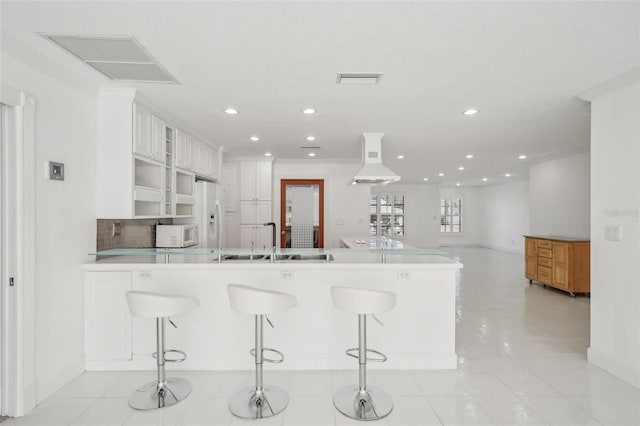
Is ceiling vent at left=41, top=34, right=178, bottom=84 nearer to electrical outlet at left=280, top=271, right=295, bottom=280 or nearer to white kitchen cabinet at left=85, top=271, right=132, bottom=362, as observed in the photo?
white kitchen cabinet at left=85, top=271, right=132, bottom=362

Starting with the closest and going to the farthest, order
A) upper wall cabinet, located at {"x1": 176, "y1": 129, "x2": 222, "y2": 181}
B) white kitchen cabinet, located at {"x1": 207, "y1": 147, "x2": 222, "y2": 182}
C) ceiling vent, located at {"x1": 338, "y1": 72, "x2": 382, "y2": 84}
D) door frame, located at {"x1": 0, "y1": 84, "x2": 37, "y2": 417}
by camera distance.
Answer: door frame, located at {"x1": 0, "y1": 84, "x2": 37, "y2": 417} → ceiling vent, located at {"x1": 338, "y1": 72, "x2": 382, "y2": 84} → upper wall cabinet, located at {"x1": 176, "y1": 129, "x2": 222, "y2": 181} → white kitchen cabinet, located at {"x1": 207, "y1": 147, "x2": 222, "y2": 182}

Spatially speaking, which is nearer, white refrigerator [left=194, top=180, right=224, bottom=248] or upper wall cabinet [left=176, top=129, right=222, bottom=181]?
upper wall cabinet [left=176, top=129, right=222, bottom=181]

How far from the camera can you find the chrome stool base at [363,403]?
92.5 inches

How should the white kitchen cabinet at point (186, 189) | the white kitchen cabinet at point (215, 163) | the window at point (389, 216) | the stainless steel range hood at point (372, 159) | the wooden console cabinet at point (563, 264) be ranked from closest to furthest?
the stainless steel range hood at point (372, 159) → the white kitchen cabinet at point (186, 189) → the white kitchen cabinet at point (215, 163) → the wooden console cabinet at point (563, 264) → the window at point (389, 216)

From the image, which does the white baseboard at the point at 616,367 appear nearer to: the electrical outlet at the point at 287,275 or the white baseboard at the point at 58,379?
the electrical outlet at the point at 287,275

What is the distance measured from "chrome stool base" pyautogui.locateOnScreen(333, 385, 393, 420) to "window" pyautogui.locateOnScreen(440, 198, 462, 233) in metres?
12.1

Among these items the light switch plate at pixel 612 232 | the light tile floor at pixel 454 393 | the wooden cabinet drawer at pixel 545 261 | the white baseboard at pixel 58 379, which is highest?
the light switch plate at pixel 612 232

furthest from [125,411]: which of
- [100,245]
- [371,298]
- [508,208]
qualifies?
[508,208]

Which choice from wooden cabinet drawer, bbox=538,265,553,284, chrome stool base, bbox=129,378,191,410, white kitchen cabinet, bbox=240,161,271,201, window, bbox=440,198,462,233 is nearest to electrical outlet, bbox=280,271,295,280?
chrome stool base, bbox=129,378,191,410

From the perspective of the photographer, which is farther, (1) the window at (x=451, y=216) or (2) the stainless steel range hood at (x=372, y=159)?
(1) the window at (x=451, y=216)

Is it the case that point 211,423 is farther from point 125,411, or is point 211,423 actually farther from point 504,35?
point 504,35

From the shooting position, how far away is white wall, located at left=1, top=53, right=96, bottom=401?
2488 mm

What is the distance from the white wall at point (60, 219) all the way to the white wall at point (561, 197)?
25.1 ft

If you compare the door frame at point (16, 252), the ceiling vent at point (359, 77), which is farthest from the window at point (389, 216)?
the door frame at point (16, 252)
